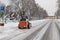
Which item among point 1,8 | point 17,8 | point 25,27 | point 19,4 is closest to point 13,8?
point 17,8

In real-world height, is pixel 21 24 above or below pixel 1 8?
below

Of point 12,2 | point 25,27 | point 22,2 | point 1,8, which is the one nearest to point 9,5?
point 12,2

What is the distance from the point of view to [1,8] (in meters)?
27.4

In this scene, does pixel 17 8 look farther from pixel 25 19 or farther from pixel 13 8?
pixel 25 19

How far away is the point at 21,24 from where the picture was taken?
3334 cm

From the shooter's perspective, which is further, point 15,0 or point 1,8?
point 15,0

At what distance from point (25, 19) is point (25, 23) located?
0.61 m

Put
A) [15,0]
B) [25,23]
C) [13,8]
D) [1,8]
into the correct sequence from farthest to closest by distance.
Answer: [15,0] < [13,8] < [25,23] < [1,8]

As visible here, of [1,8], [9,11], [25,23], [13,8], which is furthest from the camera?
[13,8]

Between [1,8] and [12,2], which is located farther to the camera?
[12,2]

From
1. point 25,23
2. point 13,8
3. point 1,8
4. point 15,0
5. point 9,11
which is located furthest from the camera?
point 15,0

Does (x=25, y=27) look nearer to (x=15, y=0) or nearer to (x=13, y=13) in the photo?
(x=13, y=13)

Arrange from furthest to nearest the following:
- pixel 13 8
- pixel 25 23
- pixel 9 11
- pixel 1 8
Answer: pixel 13 8
pixel 9 11
pixel 25 23
pixel 1 8

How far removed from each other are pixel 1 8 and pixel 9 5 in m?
63.4
